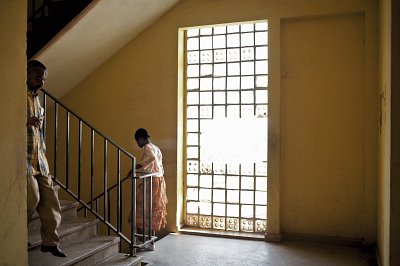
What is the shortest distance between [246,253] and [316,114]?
84.0 inches

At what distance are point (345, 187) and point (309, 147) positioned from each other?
72 cm

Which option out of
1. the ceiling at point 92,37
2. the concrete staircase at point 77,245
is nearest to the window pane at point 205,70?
the ceiling at point 92,37

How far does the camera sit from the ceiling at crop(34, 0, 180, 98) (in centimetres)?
483

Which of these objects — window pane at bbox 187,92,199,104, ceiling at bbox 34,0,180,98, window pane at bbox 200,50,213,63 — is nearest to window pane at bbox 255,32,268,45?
window pane at bbox 200,50,213,63

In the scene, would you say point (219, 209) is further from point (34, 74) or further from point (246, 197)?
point (34, 74)

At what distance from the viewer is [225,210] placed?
5762 mm

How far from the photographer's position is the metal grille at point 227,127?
5.61m

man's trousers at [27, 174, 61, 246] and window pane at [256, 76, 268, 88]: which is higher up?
window pane at [256, 76, 268, 88]

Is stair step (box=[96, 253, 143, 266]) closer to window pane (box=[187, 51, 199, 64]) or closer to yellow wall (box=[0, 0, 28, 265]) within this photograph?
yellow wall (box=[0, 0, 28, 265])

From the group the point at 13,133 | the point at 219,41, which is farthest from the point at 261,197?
the point at 13,133

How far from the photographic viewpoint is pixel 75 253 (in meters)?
3.46

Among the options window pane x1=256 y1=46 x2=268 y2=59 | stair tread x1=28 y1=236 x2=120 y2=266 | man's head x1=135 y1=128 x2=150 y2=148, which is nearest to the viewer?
stair tread x1=28 y1=236 x2=120 y2=266

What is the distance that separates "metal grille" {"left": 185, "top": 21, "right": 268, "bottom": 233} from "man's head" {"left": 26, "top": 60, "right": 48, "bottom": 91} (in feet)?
10.1

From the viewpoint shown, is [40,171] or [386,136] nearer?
[40,171]
